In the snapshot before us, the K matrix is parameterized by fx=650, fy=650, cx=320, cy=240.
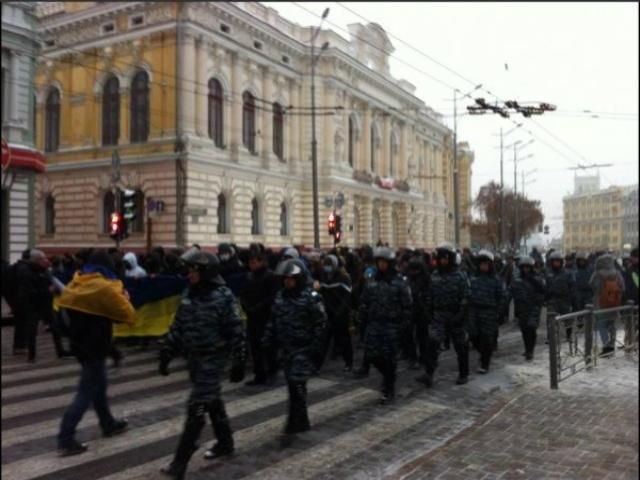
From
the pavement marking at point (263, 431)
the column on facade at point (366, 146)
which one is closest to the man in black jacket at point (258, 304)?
the pavement marking at point (263, 431)

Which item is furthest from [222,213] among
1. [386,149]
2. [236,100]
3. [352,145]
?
[386,149]

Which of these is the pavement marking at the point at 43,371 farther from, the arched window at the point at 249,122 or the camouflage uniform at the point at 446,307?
the arched window at the point at 249,122

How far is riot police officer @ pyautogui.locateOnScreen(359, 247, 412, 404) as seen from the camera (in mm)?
7320

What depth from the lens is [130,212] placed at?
1706cm

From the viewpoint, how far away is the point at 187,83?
1149 inches

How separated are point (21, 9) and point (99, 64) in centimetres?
2140

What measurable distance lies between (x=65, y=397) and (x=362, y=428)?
11.4ft

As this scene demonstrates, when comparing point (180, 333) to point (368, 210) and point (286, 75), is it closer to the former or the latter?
point (286, 75)

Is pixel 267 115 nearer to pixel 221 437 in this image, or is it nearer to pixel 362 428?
pixel 362 428

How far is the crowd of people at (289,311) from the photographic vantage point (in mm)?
4992

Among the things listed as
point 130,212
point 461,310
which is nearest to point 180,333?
point 461,310

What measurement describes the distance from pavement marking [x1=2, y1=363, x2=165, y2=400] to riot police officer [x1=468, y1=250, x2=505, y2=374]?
14.8ft

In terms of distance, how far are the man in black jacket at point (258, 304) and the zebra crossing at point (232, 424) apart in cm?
27

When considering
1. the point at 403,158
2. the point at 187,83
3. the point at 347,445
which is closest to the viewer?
the point at 347,445
